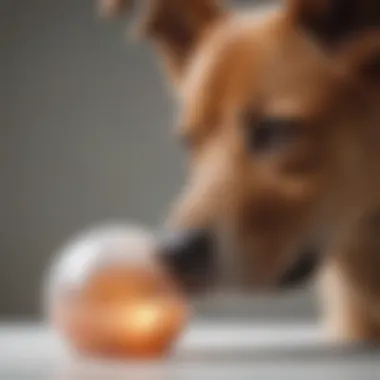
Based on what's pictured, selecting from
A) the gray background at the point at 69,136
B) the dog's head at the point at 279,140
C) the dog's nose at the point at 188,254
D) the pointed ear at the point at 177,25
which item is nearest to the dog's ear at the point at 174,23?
the pointed ear at the point at 177,25

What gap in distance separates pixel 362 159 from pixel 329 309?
29 centimetres

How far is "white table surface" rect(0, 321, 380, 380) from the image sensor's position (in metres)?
0.89

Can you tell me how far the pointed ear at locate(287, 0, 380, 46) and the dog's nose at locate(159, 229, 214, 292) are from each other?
0.25 m

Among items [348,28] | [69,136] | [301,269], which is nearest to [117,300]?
[301,269]

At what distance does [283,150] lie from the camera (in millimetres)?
1075

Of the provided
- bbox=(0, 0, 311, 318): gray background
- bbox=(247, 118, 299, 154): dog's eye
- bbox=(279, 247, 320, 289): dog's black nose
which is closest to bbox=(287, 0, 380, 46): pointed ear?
bbox=(247, 118, 299, 154): dog's eye

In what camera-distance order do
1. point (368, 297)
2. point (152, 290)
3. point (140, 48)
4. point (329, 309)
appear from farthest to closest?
point (140, 48) → point (329, 309) → point (368, 297) → point (152, 290)

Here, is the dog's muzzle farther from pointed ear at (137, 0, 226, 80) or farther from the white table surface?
pointed ear at (137, 0, 226, 80)

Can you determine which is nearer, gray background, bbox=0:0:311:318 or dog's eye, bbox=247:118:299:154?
dog's eye, bbox=247:118:299:154

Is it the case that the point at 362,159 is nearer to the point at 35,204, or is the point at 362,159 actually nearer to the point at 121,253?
the point at 121,253

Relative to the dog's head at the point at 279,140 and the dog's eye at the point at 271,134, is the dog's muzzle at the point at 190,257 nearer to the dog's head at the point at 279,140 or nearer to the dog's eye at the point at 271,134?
the dog's head at the point at 279,140

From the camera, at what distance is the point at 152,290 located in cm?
103

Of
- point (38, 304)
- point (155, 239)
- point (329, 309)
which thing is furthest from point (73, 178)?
point (155, 239)

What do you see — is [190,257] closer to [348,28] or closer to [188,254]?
[188,254]
